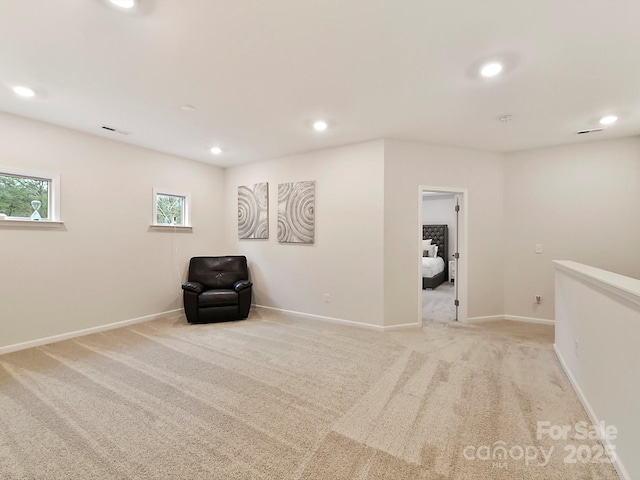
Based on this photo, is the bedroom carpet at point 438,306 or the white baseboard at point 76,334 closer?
the white baseboard at point 76,334

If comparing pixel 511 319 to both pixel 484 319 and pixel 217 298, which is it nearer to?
pixel 484 319

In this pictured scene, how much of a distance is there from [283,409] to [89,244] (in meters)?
3.47

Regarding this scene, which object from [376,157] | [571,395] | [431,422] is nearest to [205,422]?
[431,422]

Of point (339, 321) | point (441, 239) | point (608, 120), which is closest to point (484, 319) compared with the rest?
point (339, 321)

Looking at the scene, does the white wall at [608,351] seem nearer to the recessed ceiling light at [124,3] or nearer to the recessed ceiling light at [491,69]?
the recessed ceiling light at [491,69]

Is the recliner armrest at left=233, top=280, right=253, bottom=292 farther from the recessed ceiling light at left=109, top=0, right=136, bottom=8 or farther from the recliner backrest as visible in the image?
the recessed ceiling light at left=109, top=0, right=136, bottom=8

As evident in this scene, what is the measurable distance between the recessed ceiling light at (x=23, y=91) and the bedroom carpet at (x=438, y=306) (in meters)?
5.26

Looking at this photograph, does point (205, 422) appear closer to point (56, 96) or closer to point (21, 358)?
point (21, 358)

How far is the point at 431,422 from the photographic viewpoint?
6.35ft

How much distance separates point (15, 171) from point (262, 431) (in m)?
3.92

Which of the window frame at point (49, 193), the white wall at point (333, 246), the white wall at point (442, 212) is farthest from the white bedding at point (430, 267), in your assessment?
the window frame at point (49, 193)

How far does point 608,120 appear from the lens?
3.19 metres

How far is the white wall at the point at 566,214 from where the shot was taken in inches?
149

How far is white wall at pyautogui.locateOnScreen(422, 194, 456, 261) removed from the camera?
8.13 meters
